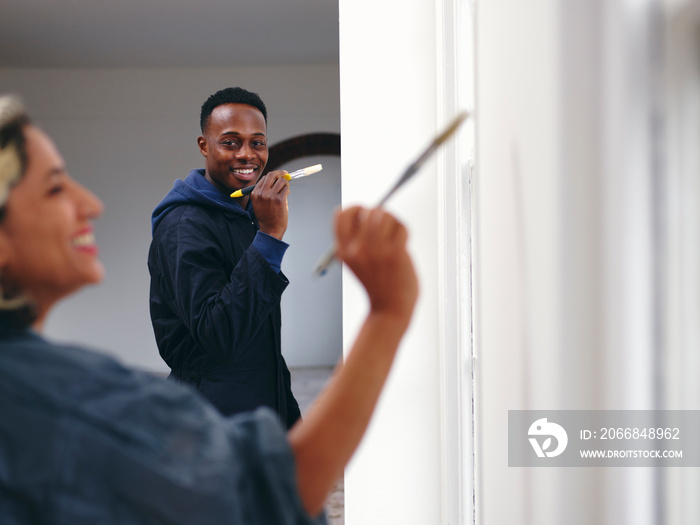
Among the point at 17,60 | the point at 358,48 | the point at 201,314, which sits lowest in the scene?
the point at 201,314

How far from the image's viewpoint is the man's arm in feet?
1.39

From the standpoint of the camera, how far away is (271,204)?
1.24 metres

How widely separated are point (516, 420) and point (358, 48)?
98 centimetres

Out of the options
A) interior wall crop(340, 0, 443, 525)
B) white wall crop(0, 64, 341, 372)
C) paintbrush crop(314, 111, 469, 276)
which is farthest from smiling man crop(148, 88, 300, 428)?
white wall crop(0, 64, 341, 372)

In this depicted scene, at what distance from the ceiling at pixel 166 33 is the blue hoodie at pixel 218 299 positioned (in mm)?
3118

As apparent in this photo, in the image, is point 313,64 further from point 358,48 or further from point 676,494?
point 676,494

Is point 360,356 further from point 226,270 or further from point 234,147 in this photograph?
point 234,147

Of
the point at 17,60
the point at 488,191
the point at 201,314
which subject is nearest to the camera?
the point at 488,191

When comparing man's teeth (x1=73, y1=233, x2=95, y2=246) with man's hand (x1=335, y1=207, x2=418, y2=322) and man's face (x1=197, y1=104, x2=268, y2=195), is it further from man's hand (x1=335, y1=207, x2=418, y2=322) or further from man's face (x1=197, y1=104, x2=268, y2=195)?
man's face (x1=197, y1=104, x2=268, y2=195)

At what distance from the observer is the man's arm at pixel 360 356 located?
42 cm

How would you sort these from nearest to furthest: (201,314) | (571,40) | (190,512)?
1. (190,512)
2. (571,40)
3. (201,314)

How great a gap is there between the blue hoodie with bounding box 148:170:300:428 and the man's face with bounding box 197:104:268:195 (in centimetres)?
5

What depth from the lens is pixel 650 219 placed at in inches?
20.2

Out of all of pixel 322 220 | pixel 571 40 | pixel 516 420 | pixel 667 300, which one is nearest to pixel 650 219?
pixel 667 300
